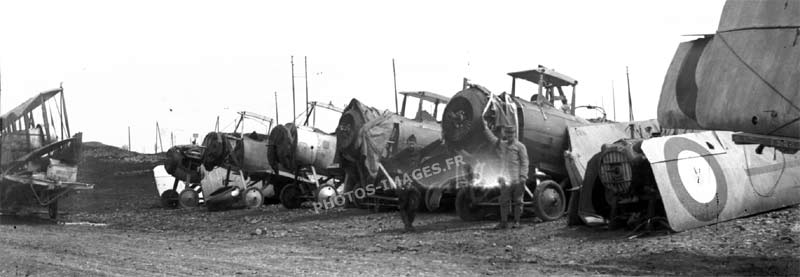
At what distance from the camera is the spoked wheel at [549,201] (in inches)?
579

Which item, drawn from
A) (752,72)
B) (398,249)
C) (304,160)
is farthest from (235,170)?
(752,72)

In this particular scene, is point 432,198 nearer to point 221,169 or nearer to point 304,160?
point 304,160

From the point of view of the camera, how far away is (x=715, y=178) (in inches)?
464

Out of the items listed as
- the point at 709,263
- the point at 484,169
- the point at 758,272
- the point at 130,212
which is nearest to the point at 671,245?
the point at 709,263

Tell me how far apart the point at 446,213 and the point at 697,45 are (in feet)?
28.7

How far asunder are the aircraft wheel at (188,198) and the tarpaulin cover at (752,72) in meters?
20.1

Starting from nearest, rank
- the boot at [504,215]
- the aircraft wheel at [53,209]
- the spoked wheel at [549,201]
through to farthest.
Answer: the boot at [504,215] < the spoked wheel at [549,201] < the aircraft wheel at [53,209]

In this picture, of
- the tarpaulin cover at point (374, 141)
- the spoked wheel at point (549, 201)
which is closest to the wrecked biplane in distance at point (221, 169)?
the tarpaulin cover at point (374, 141)

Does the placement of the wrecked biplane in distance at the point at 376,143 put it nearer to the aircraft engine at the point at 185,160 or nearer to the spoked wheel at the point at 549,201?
the spoked wheel at the point at 549,201

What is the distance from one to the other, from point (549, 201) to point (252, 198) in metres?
11.6

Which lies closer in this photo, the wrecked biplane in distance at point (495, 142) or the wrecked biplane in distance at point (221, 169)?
the wrecked biplane in distance at point (495, 142)

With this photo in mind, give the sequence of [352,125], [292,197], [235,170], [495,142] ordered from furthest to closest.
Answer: [235,170], [292,197], [352,125], [495,142]

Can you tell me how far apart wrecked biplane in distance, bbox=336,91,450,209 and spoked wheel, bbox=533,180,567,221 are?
10.8 feet

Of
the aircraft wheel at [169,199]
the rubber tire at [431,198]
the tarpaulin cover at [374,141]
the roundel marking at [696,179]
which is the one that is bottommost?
the aircraft wheel at [169,199]
